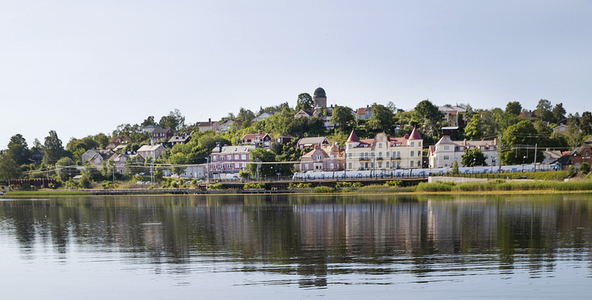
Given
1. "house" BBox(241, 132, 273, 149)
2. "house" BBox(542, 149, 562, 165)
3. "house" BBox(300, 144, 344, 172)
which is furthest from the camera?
"house" BBox(241, 132, 273, 149)

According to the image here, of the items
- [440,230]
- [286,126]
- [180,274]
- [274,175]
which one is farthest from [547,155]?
[180,274]

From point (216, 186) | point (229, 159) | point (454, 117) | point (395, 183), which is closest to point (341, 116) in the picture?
point (229, 159)

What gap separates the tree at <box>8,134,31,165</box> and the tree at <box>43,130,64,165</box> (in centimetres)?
749

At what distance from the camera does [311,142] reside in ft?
385

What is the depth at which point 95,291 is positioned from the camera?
16875 mm

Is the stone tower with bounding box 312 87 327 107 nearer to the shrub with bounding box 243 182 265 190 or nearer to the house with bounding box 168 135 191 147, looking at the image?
the house with bounding box 168 135 191 147

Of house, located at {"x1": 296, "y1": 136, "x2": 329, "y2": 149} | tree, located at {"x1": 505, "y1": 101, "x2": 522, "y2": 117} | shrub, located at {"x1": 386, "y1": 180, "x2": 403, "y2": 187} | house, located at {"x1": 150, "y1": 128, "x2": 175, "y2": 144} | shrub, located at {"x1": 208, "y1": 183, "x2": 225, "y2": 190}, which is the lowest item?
shrub, located at {"x1": 208, "y1": 183, "x2": 225, "y2": 190}

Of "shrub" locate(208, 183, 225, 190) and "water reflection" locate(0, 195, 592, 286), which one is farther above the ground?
"water reflection" locate(0, 195, 592, 286)

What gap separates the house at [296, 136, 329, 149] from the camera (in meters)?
115

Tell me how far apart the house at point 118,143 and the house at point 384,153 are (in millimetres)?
96942

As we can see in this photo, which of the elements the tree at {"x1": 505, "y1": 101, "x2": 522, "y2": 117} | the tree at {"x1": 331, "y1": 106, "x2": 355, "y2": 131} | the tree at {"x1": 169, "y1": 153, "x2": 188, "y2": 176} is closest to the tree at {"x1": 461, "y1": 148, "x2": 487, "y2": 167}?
the tree at {"x1": 331, "y1": 106, "x2": 355, "y2": 131}

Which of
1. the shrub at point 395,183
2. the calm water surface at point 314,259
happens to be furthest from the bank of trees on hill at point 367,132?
the calm water surface at point 314,259

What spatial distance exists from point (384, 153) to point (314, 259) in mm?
82088

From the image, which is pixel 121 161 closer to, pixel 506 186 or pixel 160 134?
pixel 160 134
